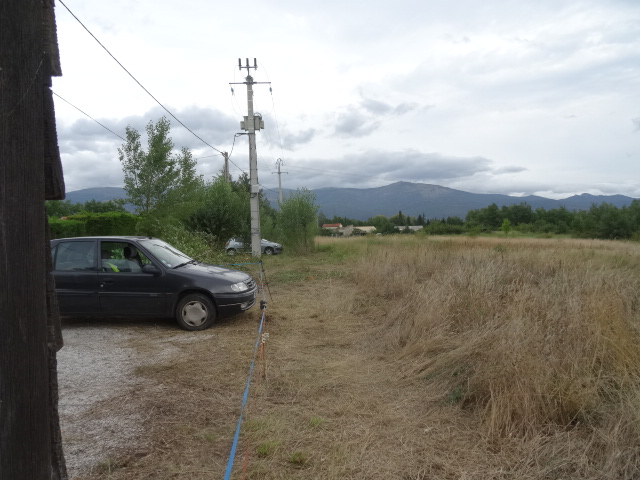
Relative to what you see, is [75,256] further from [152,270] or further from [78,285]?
[152,270]

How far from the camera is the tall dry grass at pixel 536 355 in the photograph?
384 cm

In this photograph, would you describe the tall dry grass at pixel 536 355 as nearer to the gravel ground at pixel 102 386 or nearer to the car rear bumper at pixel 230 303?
the car rear bumper at pixel 230 303

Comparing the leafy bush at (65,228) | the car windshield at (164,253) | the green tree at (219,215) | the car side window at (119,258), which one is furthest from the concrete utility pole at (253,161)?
the car side window at (119,258)

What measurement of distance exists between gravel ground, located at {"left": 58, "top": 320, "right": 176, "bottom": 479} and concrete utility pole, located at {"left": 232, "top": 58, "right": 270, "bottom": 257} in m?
15.0

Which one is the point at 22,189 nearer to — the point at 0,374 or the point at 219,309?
the point at 0,374

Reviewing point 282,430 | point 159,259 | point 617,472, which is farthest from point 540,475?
point 159,259

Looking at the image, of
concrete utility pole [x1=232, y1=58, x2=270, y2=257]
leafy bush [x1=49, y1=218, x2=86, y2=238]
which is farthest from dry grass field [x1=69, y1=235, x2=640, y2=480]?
concrete utility pole [x1=232, y1=58, x2=270, y2=257]

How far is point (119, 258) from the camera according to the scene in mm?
8398

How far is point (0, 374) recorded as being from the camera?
4.48 feet

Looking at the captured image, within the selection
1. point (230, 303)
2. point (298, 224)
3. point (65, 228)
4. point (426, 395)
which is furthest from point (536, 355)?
point (298, 224)

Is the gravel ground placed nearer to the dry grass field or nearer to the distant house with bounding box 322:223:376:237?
the dry grass field

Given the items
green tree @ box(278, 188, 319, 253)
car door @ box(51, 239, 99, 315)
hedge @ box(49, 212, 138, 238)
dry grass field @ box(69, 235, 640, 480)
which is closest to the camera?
dry grass field @ box(69, 235, 640, 480)

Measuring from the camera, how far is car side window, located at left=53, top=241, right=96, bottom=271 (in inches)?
327

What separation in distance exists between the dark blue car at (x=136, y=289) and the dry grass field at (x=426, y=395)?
71 cm
